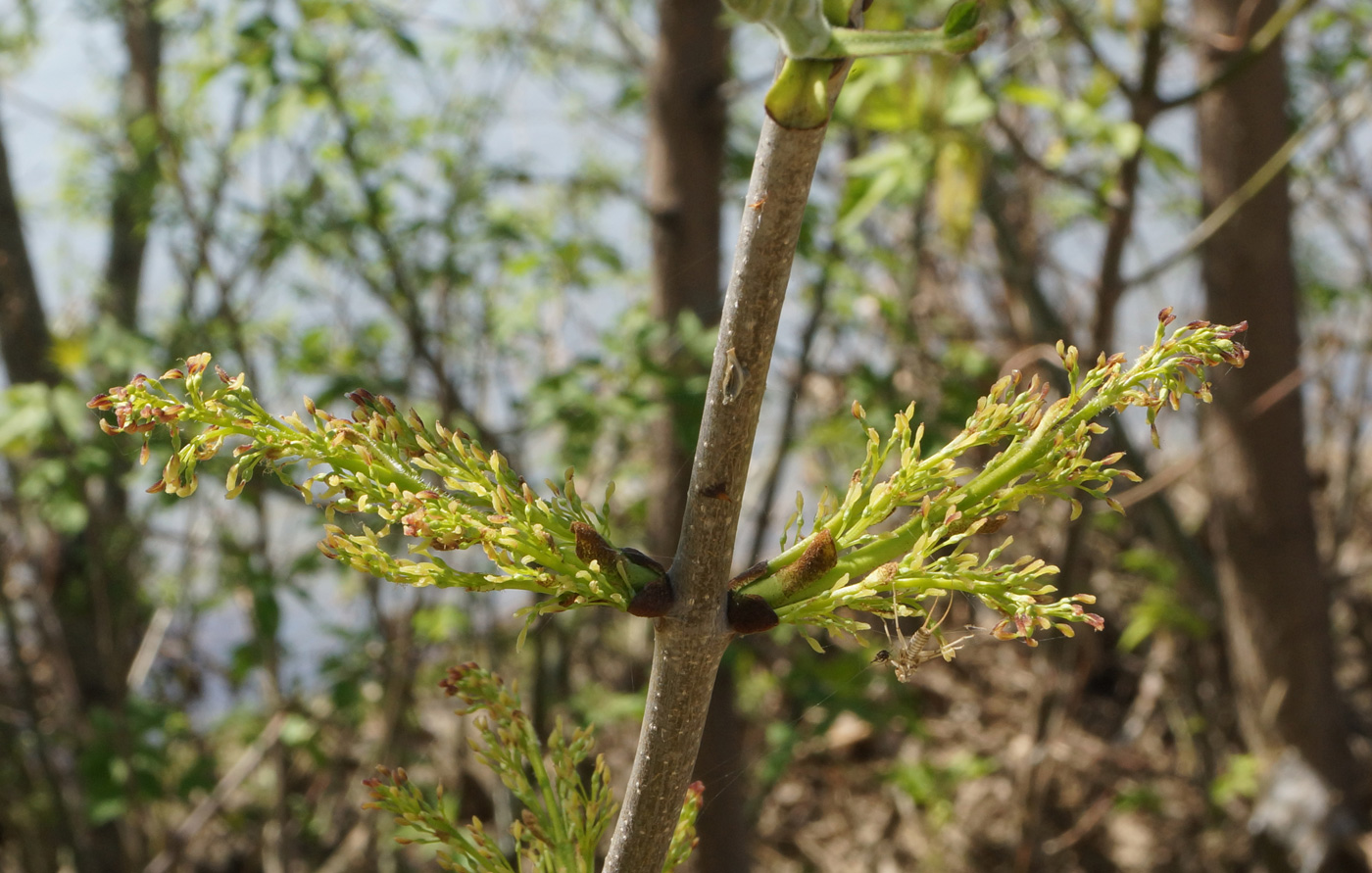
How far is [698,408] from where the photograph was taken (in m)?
1.94

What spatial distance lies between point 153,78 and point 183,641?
157cm

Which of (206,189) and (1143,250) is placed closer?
(206,189)

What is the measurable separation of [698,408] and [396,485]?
1.38 m

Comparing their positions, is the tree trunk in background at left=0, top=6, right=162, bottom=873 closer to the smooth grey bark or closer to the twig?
the smooth grey bark

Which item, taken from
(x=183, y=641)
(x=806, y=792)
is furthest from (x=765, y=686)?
(x=183, y=641)

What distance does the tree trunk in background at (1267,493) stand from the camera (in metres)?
2.27

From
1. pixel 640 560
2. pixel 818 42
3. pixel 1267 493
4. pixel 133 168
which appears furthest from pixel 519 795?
pixel 133 168

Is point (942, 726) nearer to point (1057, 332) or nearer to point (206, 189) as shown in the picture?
point (1057, 332)

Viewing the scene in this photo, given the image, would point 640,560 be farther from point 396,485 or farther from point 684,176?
point 684,176

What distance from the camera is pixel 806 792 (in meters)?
3.67

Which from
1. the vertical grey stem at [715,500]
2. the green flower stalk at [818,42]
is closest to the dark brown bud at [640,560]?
the vertical grey stem at [715,500]

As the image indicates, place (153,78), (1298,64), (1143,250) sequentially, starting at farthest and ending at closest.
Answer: (1143,250) → (1298,64) → (153,78)

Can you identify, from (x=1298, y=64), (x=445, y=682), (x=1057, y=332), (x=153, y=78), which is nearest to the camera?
(x=445, y=682)

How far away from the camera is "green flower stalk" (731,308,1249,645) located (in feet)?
1.77
